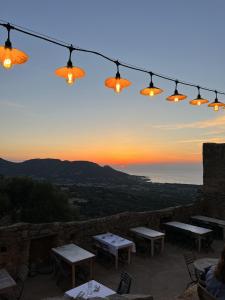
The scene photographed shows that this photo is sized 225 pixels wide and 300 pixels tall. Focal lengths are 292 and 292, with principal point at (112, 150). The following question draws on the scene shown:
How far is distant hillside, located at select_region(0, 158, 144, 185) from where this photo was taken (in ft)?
205

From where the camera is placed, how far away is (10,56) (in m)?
3.15

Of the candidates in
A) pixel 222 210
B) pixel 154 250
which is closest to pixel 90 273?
pixel 154 250

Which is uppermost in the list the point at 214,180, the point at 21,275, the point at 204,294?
the point at 214,180

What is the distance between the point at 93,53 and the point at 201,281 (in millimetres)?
3286

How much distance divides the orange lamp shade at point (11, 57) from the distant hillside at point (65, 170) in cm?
5841

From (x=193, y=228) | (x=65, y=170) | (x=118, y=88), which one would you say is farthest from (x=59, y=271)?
(x=65, y=170)

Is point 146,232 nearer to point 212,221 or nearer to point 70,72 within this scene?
point 212,221

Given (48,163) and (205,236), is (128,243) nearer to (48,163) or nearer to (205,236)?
(205,236)

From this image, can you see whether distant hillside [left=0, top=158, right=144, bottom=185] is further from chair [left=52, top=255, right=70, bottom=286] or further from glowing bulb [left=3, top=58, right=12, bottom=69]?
glowing bulb [left=3, top=58, right=12, bottom=69]

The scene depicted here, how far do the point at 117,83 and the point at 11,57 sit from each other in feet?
5.40

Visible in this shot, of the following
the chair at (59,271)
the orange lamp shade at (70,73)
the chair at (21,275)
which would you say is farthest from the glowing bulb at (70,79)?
the chair at (21,275)

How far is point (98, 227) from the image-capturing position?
7.87 m

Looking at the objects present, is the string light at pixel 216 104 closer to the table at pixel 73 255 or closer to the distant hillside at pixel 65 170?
the table at pixel 73 255

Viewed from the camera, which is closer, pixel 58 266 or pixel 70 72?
pixel 70 72
